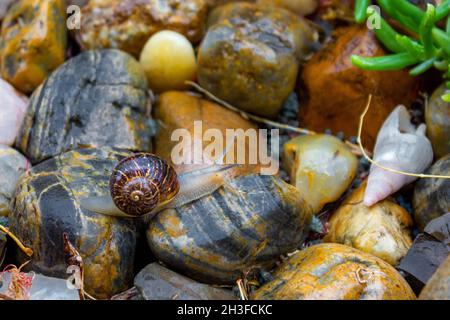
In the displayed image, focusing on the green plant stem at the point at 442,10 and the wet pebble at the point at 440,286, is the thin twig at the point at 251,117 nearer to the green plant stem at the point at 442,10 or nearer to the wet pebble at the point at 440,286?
the green plant stem at the point at 442,10

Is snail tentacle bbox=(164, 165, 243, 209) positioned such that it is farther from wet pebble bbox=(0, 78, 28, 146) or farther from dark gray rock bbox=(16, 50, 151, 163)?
wet pebble bbox=(0, 78, 28, 146)

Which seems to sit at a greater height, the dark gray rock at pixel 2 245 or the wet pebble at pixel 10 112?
the wet pebble at pixel 10 112

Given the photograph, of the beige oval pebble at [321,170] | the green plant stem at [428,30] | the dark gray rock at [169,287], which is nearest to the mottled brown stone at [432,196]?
the beige oval pebble at [321,170]

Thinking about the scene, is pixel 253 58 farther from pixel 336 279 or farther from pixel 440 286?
pixel 440 286

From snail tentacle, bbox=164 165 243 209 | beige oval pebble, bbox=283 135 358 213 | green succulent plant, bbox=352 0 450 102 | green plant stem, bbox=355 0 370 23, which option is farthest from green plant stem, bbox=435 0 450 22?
snail tentacle, bbox=164 165 243 209

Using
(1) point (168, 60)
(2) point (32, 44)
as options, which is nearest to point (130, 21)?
(1) point (168, 60)

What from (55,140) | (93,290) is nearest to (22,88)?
(55,140)
